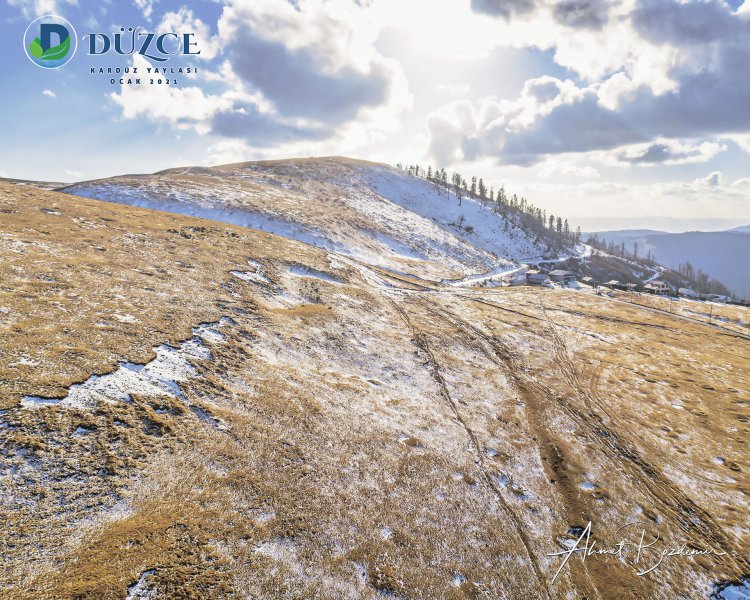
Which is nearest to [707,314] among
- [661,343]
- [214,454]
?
[661,343]

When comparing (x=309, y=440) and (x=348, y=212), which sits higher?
(x=348, y=212)

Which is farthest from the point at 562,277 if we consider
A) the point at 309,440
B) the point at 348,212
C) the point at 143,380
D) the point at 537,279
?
the point at 143,380

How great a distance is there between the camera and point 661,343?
46.6m

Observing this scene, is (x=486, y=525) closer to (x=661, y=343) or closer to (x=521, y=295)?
(x=661, y=343)

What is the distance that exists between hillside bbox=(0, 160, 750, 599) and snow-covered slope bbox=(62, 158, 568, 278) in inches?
1300

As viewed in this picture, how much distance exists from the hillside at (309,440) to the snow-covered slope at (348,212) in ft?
108

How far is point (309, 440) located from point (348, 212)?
94802mm

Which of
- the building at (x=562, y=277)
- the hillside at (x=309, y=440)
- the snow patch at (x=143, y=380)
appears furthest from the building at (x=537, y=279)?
the snow patch at (x=143, y=380)

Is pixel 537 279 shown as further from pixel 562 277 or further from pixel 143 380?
pixel 143 380

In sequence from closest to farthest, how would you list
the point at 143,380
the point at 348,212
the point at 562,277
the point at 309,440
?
the point at 143,380
the point at 309,440
the point at 562,277
the point at 348,212

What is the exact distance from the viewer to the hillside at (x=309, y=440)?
11648 millimetres

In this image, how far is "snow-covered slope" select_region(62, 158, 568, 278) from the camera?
73.1 m

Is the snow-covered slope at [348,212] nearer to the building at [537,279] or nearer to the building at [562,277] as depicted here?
the building at [537,279]

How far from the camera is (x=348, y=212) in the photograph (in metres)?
107
